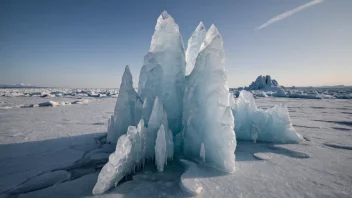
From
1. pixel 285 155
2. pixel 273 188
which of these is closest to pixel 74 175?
pixel 273 188

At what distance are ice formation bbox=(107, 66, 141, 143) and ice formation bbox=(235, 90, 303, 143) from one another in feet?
10.2

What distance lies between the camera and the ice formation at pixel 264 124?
494 cm

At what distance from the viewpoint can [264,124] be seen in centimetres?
531

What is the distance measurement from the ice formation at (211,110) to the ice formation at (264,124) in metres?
2.11

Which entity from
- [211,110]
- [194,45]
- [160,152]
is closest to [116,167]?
[160,152]

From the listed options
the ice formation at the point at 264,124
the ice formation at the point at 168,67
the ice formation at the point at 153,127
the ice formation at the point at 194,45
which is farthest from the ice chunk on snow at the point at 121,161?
the ice formation at the point at 264,124

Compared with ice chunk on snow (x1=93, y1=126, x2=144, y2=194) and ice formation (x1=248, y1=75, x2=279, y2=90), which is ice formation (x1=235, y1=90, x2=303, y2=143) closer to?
ice chunk on snow (x1=93, y1=126, x2=144, y2=194)

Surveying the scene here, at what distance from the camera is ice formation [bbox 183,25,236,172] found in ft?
10.7

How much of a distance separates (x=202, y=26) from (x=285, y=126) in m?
3.64

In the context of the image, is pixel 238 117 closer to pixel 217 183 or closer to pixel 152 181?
pixel 217 183

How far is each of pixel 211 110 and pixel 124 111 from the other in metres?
2.36

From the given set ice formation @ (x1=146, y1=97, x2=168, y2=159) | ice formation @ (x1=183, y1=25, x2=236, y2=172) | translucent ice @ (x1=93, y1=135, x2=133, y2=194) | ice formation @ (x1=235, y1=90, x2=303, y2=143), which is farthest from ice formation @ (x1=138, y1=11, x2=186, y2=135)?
ice formation @ (x1=235, y1=90, x2=303, y2=143)

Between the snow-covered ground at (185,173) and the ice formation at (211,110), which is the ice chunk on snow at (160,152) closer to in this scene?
the snow-covered ground at (185,173)

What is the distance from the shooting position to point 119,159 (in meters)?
2.60
